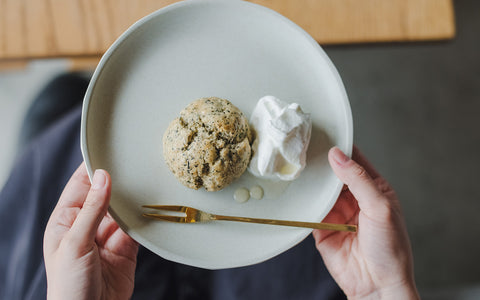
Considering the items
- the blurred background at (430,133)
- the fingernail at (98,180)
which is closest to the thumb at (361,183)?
the fingernail at (98,180)

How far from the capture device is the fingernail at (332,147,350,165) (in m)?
1.02

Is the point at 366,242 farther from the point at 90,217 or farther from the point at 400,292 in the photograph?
the point at 90,217

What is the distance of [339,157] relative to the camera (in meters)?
1.03

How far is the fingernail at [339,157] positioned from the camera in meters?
1.02

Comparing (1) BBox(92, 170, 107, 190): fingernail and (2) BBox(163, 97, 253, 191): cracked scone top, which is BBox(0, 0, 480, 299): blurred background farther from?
(1) BBox(92, 170, 107, 190): fingernail

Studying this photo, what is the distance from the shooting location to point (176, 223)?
106 centimetres

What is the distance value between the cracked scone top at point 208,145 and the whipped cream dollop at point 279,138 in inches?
1.8

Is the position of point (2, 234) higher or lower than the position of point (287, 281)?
higher

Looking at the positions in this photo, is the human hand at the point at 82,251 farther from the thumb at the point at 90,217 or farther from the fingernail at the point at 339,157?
the fingernail at the point at 339,157

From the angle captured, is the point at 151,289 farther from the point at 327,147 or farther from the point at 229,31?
the point at 229,31

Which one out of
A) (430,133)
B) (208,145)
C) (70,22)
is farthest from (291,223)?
(430,133)

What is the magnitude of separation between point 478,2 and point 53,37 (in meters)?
2.33

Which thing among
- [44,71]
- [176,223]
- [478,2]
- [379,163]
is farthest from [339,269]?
[478,2]

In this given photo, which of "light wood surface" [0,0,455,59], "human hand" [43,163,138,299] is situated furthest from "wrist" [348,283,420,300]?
"light wood surface" [0,0,455,59]
